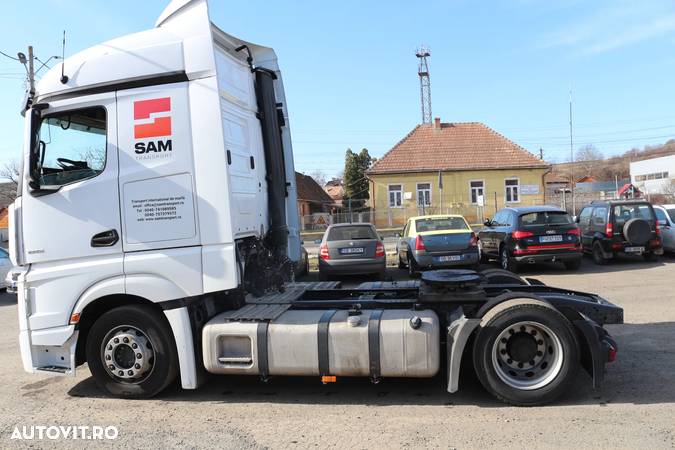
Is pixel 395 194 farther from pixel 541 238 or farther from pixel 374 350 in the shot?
pixel 374 350

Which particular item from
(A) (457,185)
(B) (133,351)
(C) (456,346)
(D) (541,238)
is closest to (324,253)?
(D) (541,238)

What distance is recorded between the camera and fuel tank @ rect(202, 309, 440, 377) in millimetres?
4340

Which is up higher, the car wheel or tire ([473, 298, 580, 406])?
tire ([473, 298, 580, 406])

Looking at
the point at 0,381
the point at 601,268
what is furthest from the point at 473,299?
the point at 601,268

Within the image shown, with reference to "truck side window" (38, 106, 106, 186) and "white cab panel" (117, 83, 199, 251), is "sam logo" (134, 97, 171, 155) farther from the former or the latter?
"truck side window" (38, 106, 106, 186)

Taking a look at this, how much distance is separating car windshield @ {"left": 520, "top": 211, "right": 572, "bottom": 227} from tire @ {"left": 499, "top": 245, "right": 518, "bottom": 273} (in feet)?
2.90

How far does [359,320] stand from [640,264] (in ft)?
40.1

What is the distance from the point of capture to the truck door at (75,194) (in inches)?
185

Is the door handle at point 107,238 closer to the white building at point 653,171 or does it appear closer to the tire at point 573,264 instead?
the tire at point 573,264

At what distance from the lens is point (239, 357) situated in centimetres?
460

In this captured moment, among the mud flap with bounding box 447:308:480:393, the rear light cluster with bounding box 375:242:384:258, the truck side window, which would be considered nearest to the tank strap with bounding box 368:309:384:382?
the mud flap with bounding box 447:308:480:393

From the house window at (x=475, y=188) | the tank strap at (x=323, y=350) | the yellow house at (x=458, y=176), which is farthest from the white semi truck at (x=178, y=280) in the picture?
the house window at (x=475, y=188)

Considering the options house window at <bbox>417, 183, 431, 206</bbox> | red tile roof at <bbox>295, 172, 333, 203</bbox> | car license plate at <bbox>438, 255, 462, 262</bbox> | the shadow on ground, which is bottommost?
the shadow on ground

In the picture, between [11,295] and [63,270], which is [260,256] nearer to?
[63,270]
